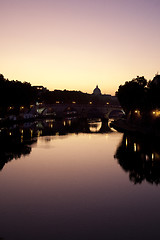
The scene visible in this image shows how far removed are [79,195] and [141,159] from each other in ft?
57.8

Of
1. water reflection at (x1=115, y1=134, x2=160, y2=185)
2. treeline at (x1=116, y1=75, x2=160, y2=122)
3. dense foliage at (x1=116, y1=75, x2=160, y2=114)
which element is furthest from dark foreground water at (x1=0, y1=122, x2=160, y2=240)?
treeline at (x1=116, y1=75, x2=160, y2=122)

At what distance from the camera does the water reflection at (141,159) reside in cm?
3150

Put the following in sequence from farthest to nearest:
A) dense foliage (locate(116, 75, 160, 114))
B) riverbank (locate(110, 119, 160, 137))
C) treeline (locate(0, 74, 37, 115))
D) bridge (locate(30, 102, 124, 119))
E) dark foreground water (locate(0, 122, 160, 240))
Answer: bridge (locate(30, 102, 124, 119)) < treeline (locate(0, 74, 37, 115)) < dense foliage (locate(116, 75, 160, 114)) < riverbank (locate(110, 119, 160, 137)) < dark foreground water (locate(0, 122, 160, 240))

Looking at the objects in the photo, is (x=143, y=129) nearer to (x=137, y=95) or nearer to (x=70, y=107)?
(x=137, y=95)

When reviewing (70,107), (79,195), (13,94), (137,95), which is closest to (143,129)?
(137,95)

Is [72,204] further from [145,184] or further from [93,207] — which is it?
[145,184]

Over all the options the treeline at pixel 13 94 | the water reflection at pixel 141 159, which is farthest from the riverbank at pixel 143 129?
the treeline at pixel 13 94

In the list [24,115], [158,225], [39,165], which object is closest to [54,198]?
[158,225]

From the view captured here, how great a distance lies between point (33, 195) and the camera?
987 inches

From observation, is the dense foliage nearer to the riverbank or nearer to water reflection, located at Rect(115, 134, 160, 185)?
the riverbank

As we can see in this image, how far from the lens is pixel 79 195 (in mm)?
25188

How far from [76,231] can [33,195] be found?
299 inches

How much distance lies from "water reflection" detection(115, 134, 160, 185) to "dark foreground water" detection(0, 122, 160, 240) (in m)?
0.10

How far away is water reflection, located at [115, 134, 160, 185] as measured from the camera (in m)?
31.5
